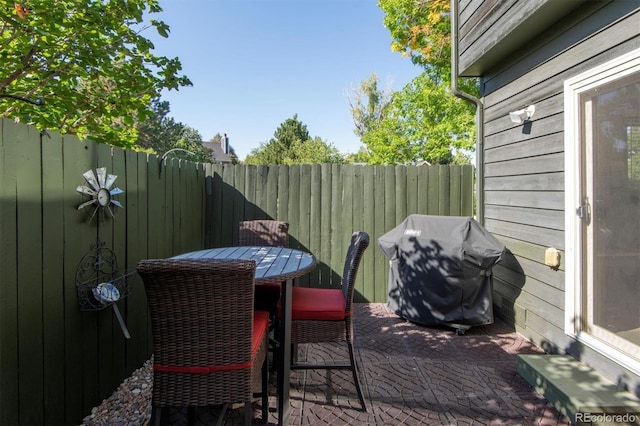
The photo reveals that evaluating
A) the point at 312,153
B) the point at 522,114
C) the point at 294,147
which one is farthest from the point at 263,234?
the point at 294,147

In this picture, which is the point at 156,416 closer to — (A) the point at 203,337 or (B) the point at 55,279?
(A) the point at 203,337

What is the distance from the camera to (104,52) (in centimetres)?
299

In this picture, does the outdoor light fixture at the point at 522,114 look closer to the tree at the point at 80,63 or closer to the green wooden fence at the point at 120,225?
the green wooden fence at the point at 120,225

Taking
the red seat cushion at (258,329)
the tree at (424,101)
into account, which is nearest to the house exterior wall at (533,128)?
the red seat cushion at (258,329)

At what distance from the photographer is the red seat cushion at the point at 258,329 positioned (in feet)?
5.14

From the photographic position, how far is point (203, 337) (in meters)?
1.40

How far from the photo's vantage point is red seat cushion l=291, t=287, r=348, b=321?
2037mm

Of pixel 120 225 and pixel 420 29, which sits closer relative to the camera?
pixel 120 225

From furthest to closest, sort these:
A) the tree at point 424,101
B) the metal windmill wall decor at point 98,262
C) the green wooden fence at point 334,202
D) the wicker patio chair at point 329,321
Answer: the tree at point 424,101, the green wooden fence at point 334,202, the wicker patio chair at point 329,321, the metal windmill wall decor at point 98,262

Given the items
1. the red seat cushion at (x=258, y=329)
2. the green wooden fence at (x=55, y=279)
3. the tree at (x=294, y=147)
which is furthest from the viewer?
the tree at (x=294, y=147)

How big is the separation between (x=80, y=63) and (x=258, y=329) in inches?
A: 114

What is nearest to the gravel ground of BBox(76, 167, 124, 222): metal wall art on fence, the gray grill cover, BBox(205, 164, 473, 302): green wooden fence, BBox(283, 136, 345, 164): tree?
BBox(76, 167, 124, 222): metal wall art on fence

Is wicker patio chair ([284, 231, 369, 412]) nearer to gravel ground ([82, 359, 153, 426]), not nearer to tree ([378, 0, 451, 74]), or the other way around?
gravel ground ([82, 359, 153, 426])

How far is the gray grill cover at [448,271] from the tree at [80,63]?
3086mm
